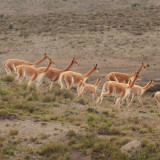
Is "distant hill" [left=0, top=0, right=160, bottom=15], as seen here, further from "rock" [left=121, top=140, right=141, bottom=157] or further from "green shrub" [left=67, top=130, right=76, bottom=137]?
"rock" [left=121, top=140, right=141, bottom=157]

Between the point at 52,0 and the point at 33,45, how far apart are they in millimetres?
29631

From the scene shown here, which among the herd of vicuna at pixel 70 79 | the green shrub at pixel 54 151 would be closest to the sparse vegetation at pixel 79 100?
the green shrub at pixel 54 151

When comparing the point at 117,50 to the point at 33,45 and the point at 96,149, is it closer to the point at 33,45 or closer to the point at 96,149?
the point at 33,45

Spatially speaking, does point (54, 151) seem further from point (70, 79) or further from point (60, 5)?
point (60, 5)

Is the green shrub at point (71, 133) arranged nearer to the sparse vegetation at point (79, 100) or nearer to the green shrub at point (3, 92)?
the sparse vegetation at point (79, 100)

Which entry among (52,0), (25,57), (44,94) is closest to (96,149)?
(44,94)

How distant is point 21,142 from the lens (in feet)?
34.6

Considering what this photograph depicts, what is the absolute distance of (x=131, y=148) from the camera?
964 cm

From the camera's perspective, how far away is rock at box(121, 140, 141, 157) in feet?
31.2

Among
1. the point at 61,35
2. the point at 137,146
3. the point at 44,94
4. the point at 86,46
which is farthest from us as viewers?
the point at 61,35

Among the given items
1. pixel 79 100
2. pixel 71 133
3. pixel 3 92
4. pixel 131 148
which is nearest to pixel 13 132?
pixel 71 133

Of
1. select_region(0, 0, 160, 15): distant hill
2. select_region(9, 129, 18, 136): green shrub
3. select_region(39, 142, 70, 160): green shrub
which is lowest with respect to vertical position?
select_region(39, 142, 70, 160): green shrub

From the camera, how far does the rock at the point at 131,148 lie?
951cm

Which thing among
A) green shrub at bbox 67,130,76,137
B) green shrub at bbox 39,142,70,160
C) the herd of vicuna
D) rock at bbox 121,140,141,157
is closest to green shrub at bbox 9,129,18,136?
green shrub at bbox 39,142,70,160
